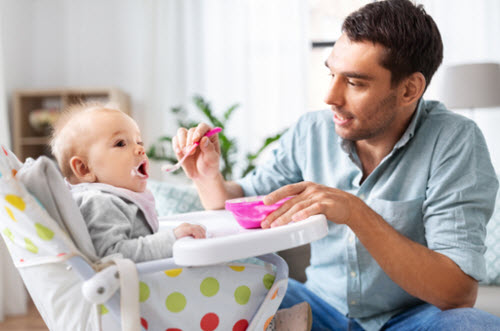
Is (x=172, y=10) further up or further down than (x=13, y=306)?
further up

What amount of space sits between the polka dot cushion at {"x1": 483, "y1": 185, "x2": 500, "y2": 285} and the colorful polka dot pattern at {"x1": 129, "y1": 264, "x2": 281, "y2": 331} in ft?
4.42

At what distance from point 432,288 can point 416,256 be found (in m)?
0.08

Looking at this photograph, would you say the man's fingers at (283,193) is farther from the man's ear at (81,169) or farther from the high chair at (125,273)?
the man's ear at (81,169)

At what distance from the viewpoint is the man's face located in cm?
127

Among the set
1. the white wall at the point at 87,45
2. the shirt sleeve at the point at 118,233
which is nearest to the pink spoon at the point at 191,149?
the shirt sleeve at the point at 118,233

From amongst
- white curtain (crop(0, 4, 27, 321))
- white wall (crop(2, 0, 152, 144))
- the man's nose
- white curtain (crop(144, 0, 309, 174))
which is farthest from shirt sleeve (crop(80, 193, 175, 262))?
white wall (crop(2, 0, 152, 144))

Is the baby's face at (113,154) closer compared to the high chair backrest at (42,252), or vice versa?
the high chair backrest at (42,252)

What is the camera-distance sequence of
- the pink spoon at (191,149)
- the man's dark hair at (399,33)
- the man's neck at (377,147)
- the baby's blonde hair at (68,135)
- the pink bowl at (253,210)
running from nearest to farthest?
1. the pink bowl at (253,210)
2. the baby's blonde hair at (68,135)
3. the pink spoon at (191,149)
4. the man's dark hair at (399,33)
5. the man's neck at (377,147)

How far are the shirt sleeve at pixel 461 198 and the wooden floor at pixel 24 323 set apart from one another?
2260mm

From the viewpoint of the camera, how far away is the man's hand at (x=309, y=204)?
866 mm

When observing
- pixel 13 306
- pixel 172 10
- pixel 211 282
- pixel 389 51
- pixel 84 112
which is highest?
pixel 172 10

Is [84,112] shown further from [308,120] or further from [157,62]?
[157,62]

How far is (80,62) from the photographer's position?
3.80 metres

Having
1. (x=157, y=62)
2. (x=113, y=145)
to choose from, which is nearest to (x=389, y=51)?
(x=113, y=145)
